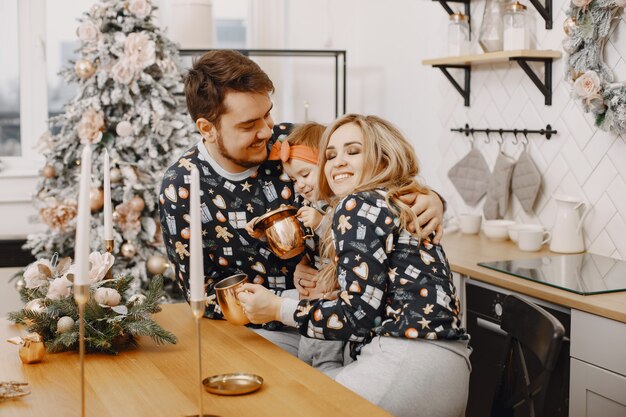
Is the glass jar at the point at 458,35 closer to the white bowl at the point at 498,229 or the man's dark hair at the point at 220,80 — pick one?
the white bowl at the point at 498,229

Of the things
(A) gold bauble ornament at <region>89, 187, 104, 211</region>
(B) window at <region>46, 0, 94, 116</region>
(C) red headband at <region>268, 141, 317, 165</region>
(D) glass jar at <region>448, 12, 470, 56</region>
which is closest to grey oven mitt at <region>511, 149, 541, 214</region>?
(D) glass jar at <region>448, 12, 470, 56</region>

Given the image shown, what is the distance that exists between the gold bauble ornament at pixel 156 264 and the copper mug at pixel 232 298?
1927 millimetres

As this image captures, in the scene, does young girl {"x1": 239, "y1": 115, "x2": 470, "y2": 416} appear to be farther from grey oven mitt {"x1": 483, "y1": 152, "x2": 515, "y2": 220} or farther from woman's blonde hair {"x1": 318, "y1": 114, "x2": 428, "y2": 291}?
grey oven mitt {"x1": 483, "y1": 152, "x2": 515, "y2": 220}

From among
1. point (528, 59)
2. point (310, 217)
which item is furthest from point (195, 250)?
point (528, 59)

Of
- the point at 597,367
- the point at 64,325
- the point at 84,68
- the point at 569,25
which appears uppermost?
the point at 569,25

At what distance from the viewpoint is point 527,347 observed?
1.75 metres

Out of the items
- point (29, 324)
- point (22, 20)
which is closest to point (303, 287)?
point (29, 324)

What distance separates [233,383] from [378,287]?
40 centimetres

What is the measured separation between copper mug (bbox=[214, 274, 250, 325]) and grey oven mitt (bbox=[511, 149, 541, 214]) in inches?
67.9

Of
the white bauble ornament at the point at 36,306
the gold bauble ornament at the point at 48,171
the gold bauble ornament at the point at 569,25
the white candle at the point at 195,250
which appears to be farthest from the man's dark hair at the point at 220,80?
the gold bauble ornament at the point at 48,171

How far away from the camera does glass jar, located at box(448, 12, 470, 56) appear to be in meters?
3.36

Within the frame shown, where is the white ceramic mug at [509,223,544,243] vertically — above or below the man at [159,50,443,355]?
below

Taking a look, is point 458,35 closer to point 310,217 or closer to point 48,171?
point 310,217

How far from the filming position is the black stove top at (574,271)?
242cm
